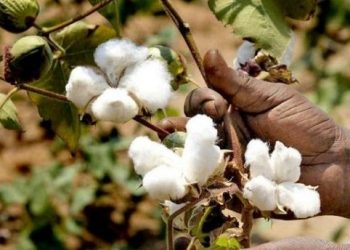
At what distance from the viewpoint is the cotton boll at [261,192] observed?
3.55ft

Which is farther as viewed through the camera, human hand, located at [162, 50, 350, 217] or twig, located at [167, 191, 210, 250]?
human hand, located at [162, 50, 350, 217]

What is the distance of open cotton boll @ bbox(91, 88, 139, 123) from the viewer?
109 cm

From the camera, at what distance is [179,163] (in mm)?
1082

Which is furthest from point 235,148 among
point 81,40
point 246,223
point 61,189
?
point 61,189

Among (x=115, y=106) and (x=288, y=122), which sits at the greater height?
(x=115, y=106)

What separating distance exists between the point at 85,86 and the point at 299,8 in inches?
12.7

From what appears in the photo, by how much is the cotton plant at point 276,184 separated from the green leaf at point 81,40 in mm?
314

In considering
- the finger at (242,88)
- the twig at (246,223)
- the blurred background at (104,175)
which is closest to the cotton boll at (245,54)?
the finger at (242,88)

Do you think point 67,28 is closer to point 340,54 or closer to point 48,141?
point 48,141

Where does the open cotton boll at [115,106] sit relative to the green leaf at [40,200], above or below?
above

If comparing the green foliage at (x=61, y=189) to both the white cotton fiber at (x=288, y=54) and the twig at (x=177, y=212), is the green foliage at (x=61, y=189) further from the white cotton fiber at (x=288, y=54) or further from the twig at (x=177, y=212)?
the twig at (x=177, y=212)

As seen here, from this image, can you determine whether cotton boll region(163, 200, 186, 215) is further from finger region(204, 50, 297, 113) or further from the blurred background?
the blurred background

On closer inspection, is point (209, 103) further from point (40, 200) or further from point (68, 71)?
point (40, 200)

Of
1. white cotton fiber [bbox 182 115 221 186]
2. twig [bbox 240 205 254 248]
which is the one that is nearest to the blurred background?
twig [bbox 240 205 254 248]
